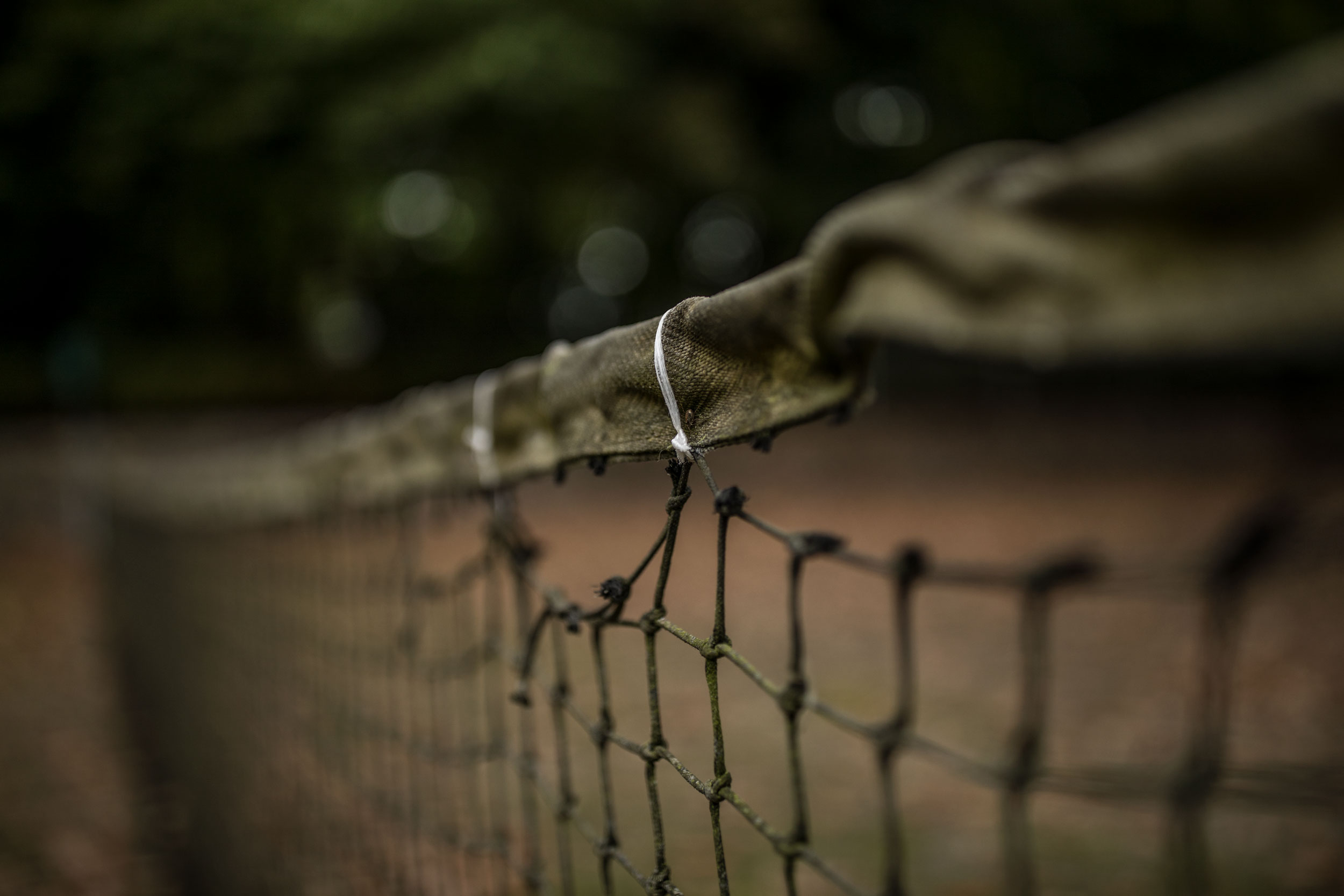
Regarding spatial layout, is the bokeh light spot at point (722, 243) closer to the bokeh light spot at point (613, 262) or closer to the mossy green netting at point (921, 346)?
the bokeh light spot at point (613, 262)

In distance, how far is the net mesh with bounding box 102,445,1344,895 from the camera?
104cm

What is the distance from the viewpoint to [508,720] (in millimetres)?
5352

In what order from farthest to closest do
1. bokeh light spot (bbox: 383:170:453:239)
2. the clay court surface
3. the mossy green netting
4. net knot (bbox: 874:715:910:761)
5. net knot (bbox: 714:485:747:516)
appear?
bokeh light spot (bbox: 383:170:453:239), the clay court surface, net knot (bbox: 874:715:910:761), net knot (bbox: 714:485:747:516), the mossy green netting

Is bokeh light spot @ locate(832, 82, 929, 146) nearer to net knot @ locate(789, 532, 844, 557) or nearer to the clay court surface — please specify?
the clay court surface

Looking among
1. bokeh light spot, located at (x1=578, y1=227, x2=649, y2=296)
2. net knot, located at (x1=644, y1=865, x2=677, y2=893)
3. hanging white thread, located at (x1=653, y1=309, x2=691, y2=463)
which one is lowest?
net knot, located at (x1=644, y1=865, x2=677, y2=893)

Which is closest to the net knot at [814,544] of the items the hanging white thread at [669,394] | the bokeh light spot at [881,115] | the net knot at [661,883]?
the hanging white thread at [669,394]

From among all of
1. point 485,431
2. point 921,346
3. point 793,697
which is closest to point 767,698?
point 485,431

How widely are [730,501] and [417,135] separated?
1264cm

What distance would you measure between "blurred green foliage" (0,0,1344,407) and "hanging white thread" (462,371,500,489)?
1082 centimetres

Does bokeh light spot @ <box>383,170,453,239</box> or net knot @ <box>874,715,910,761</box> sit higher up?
bokeh light spot @ <box>383,170,453,239</box>

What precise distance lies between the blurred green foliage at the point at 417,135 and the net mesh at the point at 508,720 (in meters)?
6.56

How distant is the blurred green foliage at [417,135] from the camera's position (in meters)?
11.9

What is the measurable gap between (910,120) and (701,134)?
4.81 meters

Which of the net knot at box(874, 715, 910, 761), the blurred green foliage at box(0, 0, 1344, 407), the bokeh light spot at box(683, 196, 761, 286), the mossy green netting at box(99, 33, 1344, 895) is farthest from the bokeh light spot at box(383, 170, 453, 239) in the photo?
the net knot at box(874, 715, 910, 761)
